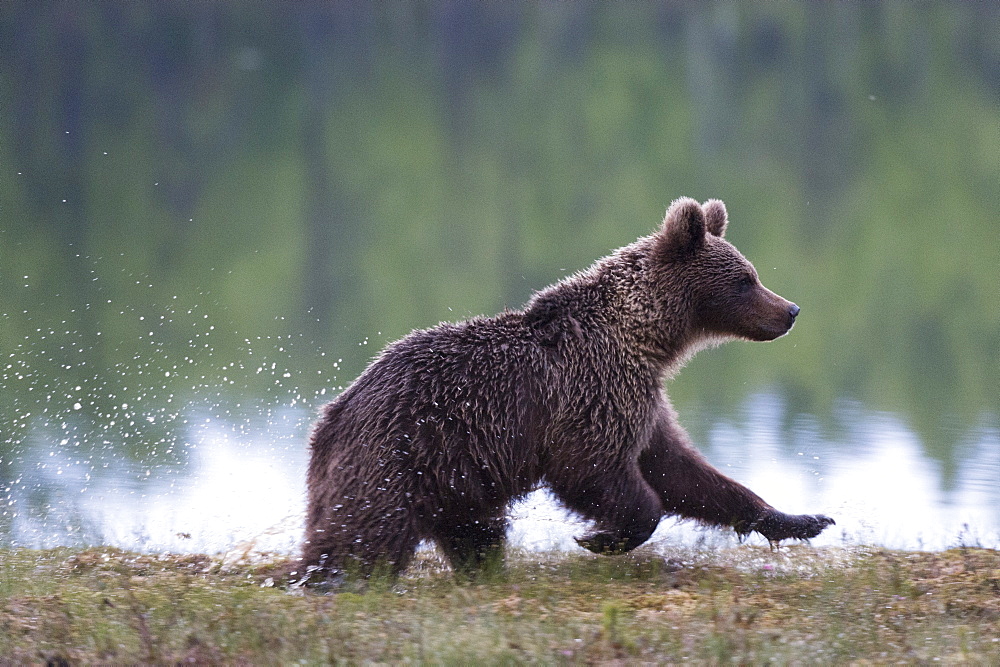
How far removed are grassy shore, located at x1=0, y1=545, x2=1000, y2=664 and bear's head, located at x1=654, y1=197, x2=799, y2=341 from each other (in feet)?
5.12

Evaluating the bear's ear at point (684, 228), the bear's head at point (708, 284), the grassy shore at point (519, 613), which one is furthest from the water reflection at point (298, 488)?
the bear's ear at point (684, 228)

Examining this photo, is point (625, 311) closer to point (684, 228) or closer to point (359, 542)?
point (684, 228)

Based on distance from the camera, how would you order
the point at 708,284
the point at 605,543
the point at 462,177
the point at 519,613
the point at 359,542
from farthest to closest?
1. the point at 462,177
2. the point at 708,284
3. the point at 605,543
4. the point at 359,542
5. the point at 519,613

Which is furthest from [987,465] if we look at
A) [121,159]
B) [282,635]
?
[121,159]

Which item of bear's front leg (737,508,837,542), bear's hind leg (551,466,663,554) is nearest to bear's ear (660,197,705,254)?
bear's hind leg (551,466,663,554)

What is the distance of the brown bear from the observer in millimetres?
6523

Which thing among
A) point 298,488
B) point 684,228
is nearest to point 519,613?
point 684,228

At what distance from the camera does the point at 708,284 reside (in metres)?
7.78

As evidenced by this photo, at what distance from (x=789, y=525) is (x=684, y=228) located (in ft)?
6.73

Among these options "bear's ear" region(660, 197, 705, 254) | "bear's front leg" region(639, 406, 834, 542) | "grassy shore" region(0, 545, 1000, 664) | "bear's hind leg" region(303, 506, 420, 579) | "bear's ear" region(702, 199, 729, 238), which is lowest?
"grassy shore" region(0, 545, 1000, 664)

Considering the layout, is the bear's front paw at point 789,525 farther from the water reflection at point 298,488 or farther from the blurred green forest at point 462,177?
the blurred green forest at point 462,177

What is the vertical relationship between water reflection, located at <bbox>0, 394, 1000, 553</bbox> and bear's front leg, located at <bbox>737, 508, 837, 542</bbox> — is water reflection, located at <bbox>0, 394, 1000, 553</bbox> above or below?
above

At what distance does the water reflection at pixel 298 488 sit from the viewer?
8719 millimetres

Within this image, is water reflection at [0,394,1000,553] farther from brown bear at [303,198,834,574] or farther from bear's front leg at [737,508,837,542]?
brown bear at [303,198,834,574]
